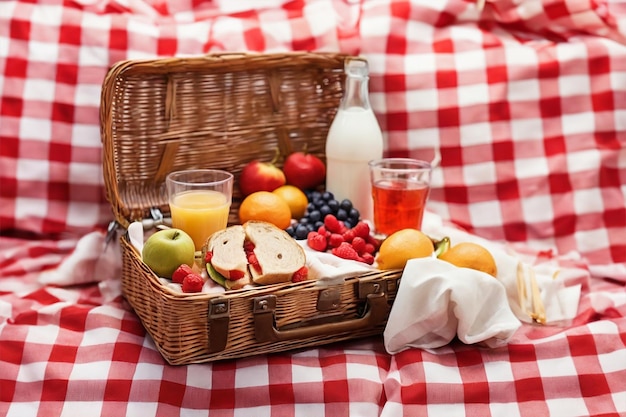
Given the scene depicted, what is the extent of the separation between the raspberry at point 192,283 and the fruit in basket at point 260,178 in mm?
405

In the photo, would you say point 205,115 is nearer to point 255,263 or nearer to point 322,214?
point 322,214

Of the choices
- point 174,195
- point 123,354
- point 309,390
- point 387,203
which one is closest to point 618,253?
point 387,203

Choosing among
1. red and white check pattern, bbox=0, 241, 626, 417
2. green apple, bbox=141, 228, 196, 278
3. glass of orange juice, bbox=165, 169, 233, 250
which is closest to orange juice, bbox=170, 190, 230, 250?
glass of orange juice, bbox=165, 169, 233, 250

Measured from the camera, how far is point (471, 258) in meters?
1.44

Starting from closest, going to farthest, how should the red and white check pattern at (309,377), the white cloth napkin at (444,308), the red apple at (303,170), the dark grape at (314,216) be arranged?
the red and white check pattern at (309,377)
the white cloth napkin at (444,308)
the dark grape at (314,216)
the red apple at (303,170)

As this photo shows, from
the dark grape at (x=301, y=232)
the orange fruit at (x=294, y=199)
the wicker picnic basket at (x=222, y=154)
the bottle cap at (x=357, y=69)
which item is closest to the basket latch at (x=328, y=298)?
the wicker picnic basket at (x=222, y=154)

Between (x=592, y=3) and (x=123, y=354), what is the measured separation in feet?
4.27

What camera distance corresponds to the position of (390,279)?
4.60 ft

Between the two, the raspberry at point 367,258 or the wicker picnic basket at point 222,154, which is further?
the raspberry at point 367,258

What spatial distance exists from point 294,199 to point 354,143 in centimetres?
18

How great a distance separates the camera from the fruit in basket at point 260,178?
1663 millimetres

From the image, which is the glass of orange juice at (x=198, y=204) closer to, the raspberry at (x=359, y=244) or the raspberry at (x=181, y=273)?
the raspberry at (x=181, y=273)

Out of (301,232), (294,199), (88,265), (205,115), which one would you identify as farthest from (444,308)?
(88,265)

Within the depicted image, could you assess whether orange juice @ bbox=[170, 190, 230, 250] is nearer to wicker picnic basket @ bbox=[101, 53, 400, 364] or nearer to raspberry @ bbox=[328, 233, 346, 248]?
wicker picnic basket @ bbox=[101, 53, 400, 364]
